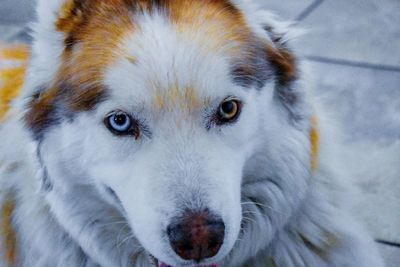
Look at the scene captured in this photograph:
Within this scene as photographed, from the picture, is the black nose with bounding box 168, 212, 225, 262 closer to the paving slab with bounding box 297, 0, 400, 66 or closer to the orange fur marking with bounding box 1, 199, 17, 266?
the orange fur marking with bounding box 1, 199, 17, 266

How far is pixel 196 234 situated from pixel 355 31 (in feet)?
11.8

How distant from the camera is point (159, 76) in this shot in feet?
7.78

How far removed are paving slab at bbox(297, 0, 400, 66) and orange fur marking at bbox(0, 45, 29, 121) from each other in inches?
86.9

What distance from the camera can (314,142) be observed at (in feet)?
9.27

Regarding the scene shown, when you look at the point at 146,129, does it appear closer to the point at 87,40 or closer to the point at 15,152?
the point at 87,40

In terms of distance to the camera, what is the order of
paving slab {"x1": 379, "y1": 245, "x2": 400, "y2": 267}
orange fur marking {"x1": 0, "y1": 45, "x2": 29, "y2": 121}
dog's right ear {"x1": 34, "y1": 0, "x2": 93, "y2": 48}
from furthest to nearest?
paving slab {"x1": 379, "y1": 245, "x2": 400, "y2": 267}, orange fur marking {"x1": 0, "y1": 45, "x2": 29, "y2": 121}, dog's right ear {"x1": 34, "y1": 0, "x2": 93, "y2": 48}

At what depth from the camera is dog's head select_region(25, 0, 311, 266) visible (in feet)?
7.68

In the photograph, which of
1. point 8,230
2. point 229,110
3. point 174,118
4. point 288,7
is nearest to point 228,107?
point 229,110

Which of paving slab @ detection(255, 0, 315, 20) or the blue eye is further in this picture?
paving slab @ detection(255, 0, 315, 20)

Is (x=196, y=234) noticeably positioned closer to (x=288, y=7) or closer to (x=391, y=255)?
(x=391, y=255)

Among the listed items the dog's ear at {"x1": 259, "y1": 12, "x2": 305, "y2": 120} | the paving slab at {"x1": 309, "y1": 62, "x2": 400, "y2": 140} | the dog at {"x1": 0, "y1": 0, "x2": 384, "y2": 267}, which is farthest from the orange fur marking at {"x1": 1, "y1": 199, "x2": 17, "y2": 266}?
the paving slab at {"x1": 309, "y1": 62, "x2": 400, "y2": 140}

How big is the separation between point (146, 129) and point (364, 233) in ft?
3.83

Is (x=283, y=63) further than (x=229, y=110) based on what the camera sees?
Yes

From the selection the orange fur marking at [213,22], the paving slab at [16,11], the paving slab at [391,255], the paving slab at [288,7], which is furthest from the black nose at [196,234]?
the paving slab at [16,11]
